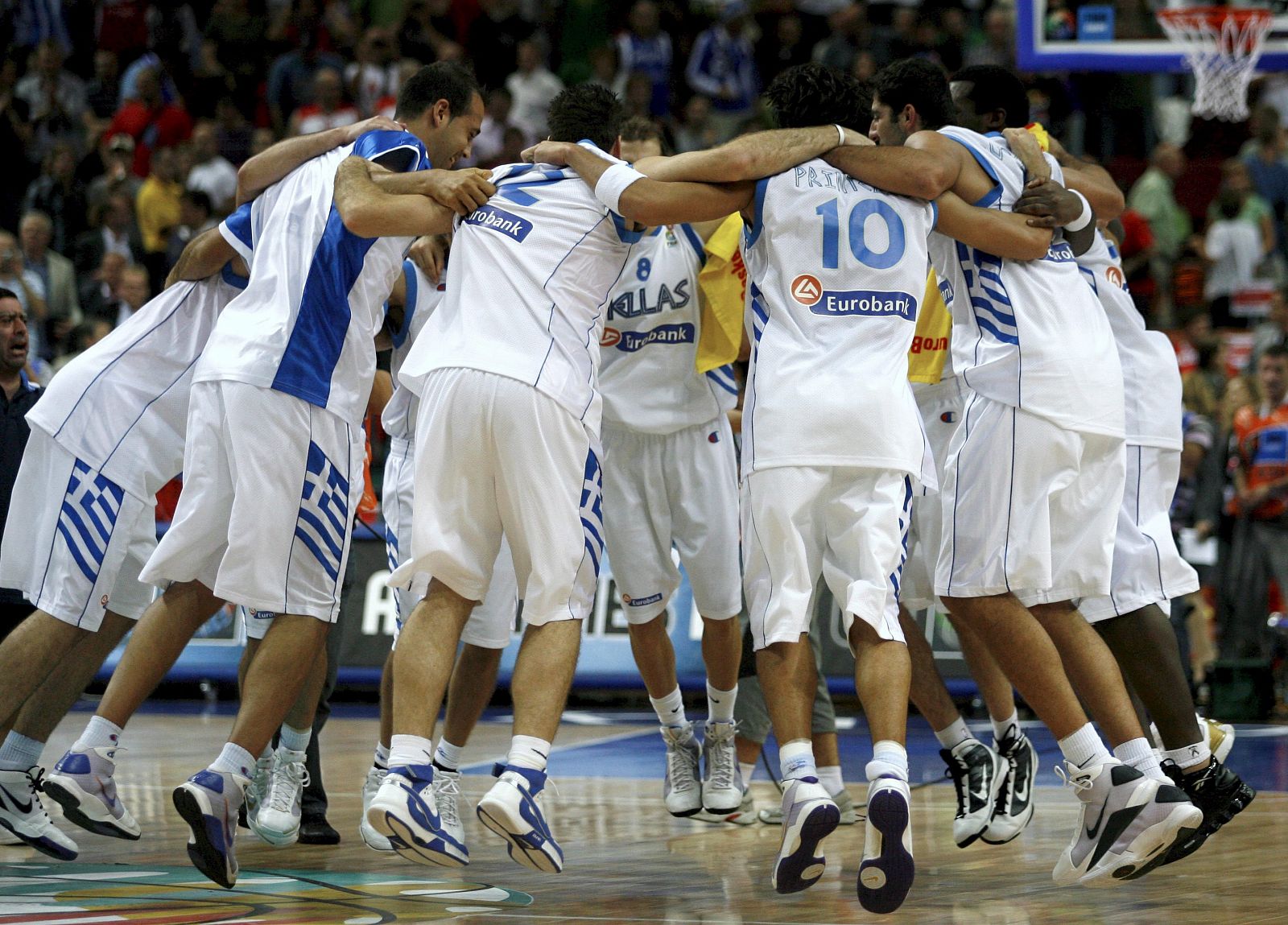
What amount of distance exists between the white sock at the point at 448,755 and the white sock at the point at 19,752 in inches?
61.0

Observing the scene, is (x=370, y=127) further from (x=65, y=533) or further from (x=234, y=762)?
(x=234, y=762)

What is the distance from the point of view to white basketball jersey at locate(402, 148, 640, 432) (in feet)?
18.5

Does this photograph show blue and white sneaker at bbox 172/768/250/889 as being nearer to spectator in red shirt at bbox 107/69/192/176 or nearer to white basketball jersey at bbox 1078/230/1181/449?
white basketball jersey at bbox 1078/230/1181/449

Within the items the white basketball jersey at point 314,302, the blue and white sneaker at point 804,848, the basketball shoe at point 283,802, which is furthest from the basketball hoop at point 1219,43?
the blue and white sneaker at point 804,848

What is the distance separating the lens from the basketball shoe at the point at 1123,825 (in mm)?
5594

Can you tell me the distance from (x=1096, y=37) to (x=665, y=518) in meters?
6.95

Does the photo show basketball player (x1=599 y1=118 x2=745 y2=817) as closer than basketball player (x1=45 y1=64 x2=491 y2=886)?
No

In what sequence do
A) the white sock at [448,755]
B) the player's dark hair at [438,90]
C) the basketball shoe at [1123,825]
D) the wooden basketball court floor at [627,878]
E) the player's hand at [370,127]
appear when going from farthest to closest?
the white sock at [448,755], the player's dark hair at [438,90], the player's hand at [370,127], the basketball shoe at [1123,825], the wooden basketball court floor at [627,878]

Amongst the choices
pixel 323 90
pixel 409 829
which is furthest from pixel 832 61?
pixel 409 829

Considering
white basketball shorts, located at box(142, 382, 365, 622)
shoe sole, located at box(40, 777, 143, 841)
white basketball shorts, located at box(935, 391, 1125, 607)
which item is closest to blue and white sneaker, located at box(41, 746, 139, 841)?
shoe sole, located at box(40, 777, 143, 841)

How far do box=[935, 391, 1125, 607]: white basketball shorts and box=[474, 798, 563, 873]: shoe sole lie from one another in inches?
72.3

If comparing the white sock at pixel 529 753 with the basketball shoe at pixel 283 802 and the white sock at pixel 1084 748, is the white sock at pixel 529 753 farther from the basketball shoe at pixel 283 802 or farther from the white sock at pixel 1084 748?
the white sock at pixel 1084 748

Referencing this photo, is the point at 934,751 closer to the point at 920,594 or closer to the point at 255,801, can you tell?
the point at 920,594

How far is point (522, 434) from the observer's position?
555cm
